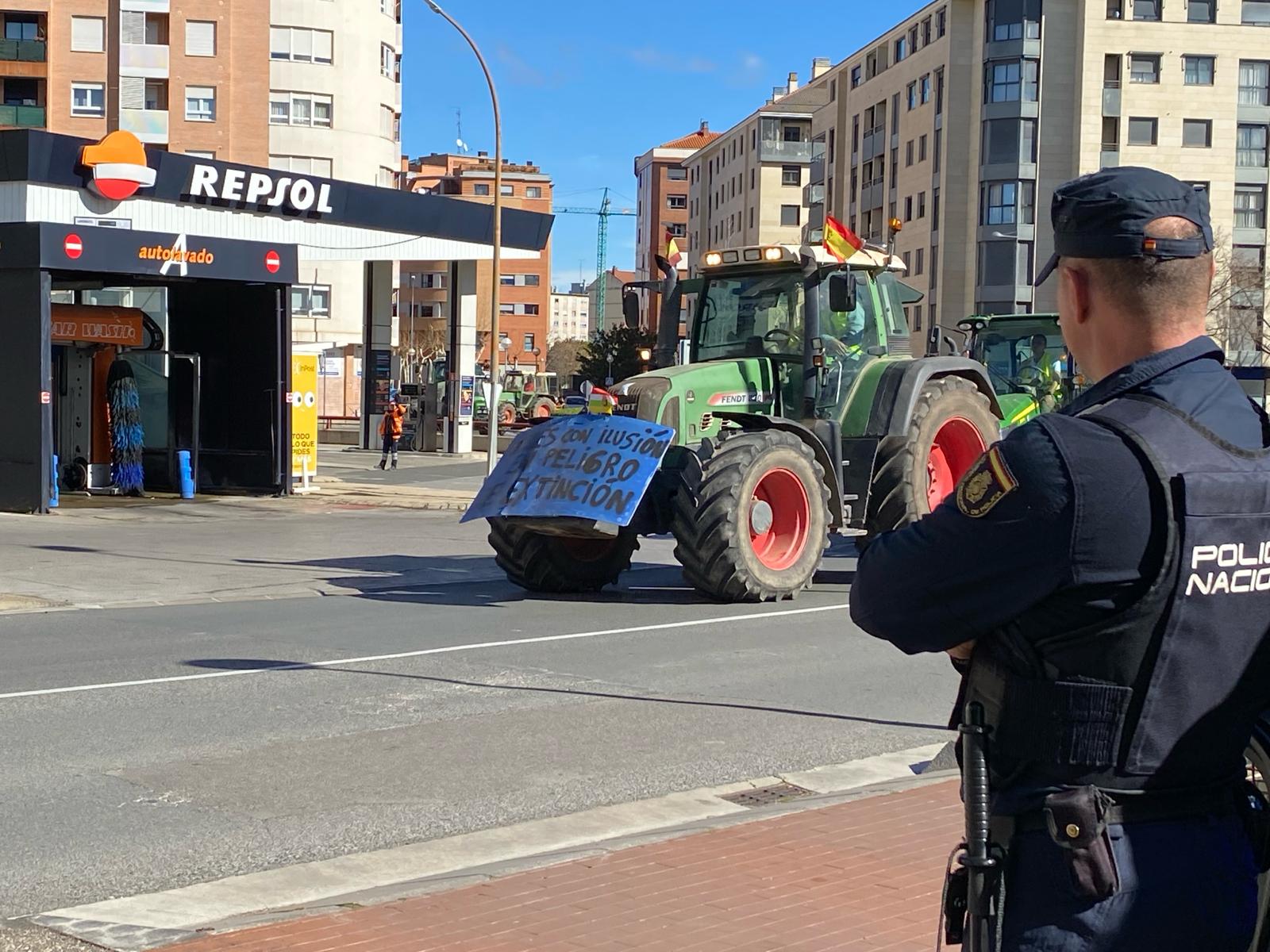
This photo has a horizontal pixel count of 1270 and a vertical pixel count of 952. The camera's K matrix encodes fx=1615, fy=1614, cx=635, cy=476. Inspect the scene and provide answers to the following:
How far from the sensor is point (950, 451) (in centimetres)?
1512

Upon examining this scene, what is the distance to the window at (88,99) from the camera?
66000 millimetres

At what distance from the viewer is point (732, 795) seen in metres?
7.11

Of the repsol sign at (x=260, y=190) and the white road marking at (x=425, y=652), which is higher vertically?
the repsol sign at (x=260, y=190)

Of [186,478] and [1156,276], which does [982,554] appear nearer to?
[1156,276]

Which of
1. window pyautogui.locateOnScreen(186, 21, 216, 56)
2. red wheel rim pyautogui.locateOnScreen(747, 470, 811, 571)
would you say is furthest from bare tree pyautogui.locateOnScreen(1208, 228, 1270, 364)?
red wheel rim pyautogui.locateOnScreen(747, 470, 811, 571)

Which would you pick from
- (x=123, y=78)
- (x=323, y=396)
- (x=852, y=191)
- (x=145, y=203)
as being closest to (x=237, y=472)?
(x=145, y=203)

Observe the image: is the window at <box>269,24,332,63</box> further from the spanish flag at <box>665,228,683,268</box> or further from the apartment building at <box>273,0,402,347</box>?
the spanish flag at <box>665,228,683,268</box>

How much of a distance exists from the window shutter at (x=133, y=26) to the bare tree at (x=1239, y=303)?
42.4 metres

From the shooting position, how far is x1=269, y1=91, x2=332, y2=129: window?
6825 cm

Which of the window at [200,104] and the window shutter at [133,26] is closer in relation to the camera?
the window shutter at [133,26]

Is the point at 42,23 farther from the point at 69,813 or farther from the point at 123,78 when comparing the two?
the point at 69,813

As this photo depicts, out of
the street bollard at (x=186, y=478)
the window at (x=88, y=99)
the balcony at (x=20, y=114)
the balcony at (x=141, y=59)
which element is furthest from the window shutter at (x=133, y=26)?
the street bollard at (x=186, y=478)

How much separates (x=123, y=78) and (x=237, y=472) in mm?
43292

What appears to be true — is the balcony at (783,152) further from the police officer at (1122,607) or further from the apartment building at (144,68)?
the police officer at (1122,607)
